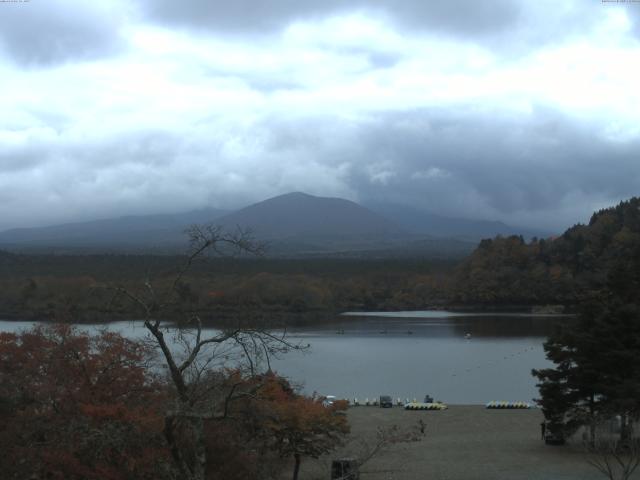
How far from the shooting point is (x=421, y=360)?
4141 cm

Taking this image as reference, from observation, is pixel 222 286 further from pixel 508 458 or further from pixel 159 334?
pixel 159 334

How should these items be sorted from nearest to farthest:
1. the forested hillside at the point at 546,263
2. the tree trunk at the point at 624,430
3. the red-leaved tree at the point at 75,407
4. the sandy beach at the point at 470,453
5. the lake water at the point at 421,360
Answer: the red-leaved tree at the point at 75,407
the sandy beach at the point at 470,453
the tree trunk at the point at 624,430
the lake water at the point at 421,360
the forested hillside at the point at 546,263

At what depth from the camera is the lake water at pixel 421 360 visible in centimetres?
3136

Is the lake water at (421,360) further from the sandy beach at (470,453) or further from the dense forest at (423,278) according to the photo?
the dense forest at (423,278)

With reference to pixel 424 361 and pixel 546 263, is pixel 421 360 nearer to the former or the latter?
pixel 424 361

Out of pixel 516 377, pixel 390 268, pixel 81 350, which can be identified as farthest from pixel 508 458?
pixel 390 268

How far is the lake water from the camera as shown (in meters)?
31.4

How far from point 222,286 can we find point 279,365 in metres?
40.1

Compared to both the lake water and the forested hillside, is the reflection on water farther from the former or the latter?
the forested hillside

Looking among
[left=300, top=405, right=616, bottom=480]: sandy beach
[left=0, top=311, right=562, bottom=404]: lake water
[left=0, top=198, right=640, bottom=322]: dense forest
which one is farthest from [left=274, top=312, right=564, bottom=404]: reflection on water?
[left=0, top=198, right=640, bottom=322]: dense forest

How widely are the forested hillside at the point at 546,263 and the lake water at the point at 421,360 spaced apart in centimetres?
1871

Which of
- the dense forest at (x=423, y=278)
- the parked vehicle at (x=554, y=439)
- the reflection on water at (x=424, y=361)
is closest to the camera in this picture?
the parked vehicle at (x=554, y=439)

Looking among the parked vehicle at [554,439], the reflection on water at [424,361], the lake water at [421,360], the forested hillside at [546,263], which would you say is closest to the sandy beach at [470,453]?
the parked vehicle at [554,439]

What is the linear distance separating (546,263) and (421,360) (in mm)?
51215
